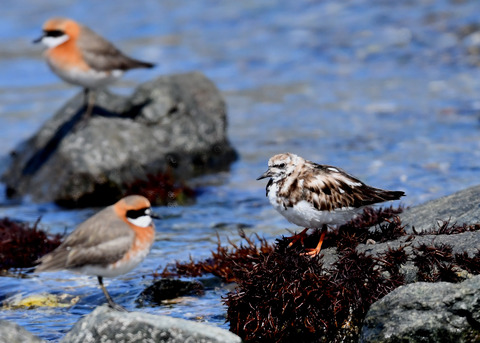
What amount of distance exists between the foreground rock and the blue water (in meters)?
0.51

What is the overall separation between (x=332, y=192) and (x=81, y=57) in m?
7.95

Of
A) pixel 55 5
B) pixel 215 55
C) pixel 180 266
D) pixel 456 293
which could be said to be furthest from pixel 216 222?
pixel 55 5

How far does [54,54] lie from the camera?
1460 cm

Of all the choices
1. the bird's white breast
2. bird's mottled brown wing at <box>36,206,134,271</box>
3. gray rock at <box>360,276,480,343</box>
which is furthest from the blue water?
gray rock at <box>360,276,480,343</box>

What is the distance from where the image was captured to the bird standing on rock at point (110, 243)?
24.5ft

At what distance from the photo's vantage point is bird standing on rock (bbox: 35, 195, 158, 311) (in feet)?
24.5

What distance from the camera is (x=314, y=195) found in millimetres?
7977

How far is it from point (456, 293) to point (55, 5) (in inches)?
1079

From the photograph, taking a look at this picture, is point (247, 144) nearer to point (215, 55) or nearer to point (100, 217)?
point (215, 55)

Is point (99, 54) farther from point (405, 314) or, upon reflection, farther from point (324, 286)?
point (405, 314)

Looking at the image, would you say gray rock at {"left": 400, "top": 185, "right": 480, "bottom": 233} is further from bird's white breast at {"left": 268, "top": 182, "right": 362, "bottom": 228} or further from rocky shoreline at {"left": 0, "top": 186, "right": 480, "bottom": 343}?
bird's white breast at {"left": 268, "top": 182, "right": 362, "bottom": 228}

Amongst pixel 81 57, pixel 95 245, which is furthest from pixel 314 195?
pixel 81 57

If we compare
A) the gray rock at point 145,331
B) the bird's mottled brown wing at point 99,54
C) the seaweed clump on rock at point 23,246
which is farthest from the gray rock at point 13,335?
the bird's mottled brown wing at point 99,54

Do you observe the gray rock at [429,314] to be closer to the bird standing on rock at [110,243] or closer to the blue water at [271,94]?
the blue water at [271,94]
